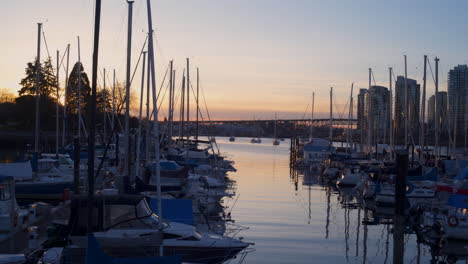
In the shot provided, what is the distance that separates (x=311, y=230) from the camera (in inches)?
1022

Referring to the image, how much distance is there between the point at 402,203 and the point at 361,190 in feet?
67.8

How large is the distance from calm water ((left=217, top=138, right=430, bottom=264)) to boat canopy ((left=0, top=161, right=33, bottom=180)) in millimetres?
9803

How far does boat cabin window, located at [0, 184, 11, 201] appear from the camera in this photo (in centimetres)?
1838

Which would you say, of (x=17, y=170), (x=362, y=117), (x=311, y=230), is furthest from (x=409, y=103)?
(x=17, y=170)

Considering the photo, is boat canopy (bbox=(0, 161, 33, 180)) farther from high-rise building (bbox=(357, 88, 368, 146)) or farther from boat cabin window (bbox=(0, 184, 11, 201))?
high-rise building (bbox=(357, 88, 368, 146))

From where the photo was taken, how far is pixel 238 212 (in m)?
30.0

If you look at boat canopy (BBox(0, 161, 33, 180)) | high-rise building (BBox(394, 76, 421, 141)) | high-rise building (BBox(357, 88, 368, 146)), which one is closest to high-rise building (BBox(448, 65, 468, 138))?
high-rise building (BBox(394, 76, 421, 141))

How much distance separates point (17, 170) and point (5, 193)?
10.1 meters

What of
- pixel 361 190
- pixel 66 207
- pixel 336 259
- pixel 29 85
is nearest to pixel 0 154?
pixel 29 85

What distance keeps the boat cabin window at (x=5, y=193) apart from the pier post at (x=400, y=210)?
38.2 feet

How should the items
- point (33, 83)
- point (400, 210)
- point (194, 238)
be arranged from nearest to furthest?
point (194, 238)
point (400, 210)
point (33, 83)

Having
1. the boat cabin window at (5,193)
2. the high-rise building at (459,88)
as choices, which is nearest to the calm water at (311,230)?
the boat cabin window at (5,193)

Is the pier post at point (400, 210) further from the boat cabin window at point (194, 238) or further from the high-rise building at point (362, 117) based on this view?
the high-rise building at point (362, 117)

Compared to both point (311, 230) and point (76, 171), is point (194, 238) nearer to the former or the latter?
point (76, 171)
